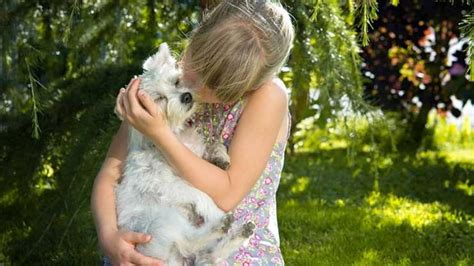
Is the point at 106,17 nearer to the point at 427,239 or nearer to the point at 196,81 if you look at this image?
the point at 196,81

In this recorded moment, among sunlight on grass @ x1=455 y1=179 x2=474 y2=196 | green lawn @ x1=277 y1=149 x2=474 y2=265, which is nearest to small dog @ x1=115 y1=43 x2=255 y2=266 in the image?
green lawn @ x1=277 y1=149 x2=474 y2=265

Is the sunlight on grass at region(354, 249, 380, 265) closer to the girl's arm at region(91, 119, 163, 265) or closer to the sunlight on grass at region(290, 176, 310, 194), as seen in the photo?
the sunlight on grass at region(290, 176, 310, 194)

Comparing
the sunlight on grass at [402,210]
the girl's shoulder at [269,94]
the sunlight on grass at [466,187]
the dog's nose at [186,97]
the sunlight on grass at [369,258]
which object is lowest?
the sunlight on grass at [466,187]

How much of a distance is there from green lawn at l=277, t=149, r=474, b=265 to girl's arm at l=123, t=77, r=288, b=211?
4.87ft

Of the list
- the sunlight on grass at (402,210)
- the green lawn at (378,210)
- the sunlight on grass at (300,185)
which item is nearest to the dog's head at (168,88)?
the green lawn at (378,210)

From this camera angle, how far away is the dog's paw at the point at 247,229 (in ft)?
7.44

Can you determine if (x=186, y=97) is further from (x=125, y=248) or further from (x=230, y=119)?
(x=125, y=248)

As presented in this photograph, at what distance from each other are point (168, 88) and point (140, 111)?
0.16m

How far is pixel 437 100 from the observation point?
6.73 metres

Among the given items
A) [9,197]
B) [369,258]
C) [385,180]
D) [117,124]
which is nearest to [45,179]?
[9,197]

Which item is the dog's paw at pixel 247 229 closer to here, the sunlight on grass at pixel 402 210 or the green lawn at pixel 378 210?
the green lawn at pixel 378 210

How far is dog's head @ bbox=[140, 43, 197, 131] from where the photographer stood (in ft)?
8.19

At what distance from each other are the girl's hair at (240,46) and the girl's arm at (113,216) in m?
0.39

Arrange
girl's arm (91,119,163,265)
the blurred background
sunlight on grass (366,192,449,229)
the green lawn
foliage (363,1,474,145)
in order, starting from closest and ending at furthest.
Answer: girl's arm (91,119,163,265) < the blurred background < the green lawn < sunlight on grass (366,192,449,229) < foliage (363,1,474,145)
